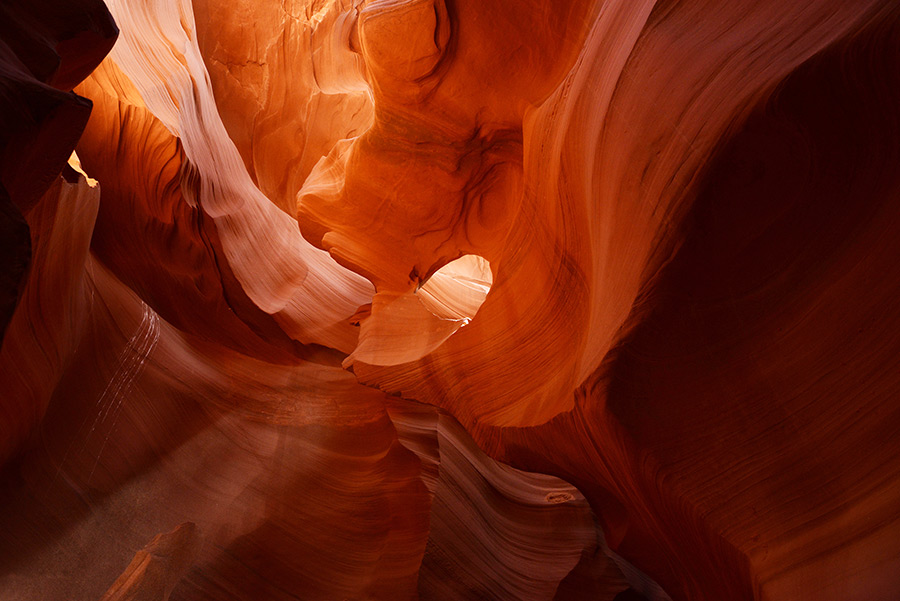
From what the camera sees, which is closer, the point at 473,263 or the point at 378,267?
the point at 378,267

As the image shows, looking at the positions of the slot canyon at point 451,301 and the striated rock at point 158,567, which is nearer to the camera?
the slot canyon at point 451,301

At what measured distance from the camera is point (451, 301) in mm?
7785

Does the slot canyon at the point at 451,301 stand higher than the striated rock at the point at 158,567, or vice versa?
the slot canyon at the point at 451,301

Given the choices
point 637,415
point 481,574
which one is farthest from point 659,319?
point 481,574

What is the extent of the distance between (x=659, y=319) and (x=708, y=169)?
2.22ft

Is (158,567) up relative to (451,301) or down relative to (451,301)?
down

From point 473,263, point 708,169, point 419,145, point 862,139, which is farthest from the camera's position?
point 473,263

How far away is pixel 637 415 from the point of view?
10.3 ft

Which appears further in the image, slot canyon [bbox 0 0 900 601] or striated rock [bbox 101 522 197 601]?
striated rock [bbox 101 522 197 601]

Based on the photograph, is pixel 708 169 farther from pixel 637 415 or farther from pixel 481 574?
pixel 481 574

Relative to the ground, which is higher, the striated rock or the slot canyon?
the slot canyon

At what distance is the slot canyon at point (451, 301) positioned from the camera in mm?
2635

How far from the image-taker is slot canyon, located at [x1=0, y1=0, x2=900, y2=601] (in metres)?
2.63

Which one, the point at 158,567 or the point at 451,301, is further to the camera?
the point at 451,301
